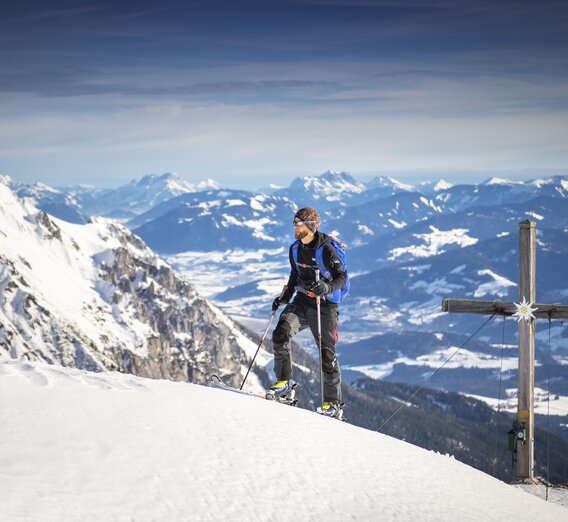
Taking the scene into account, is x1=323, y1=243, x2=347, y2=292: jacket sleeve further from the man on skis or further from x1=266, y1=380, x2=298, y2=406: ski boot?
x1=266, y1=380, x2=298, y2=406: ski boot

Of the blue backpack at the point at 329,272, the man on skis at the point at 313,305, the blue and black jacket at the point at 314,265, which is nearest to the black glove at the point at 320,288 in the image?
the man on skis at the point at 313,305

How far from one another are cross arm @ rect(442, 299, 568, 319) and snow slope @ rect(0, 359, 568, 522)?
3.84m

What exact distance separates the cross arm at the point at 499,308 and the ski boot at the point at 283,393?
3.89m

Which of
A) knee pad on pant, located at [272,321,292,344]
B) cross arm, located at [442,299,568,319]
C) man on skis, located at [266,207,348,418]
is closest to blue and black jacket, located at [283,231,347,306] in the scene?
man on skis, located at [266,207,348,418]

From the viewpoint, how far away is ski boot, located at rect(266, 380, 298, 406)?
1449cm

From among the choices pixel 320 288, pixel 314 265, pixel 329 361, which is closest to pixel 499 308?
pixel 329 361

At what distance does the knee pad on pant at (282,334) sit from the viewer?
1443 cm

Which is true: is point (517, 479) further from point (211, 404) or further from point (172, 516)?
point (172, 516)

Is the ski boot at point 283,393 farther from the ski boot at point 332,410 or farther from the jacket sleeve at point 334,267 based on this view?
the jacket sleeve at point 334,267

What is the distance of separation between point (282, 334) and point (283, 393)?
1.37 m

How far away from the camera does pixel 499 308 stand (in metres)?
14.5

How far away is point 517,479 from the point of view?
13930 millimetres

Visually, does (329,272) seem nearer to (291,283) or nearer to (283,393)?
(291,283)

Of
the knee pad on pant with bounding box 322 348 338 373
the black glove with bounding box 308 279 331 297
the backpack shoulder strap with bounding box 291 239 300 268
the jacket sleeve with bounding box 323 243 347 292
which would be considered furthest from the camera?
the backpack shoulder strap with bounding box 291 239 300 268
